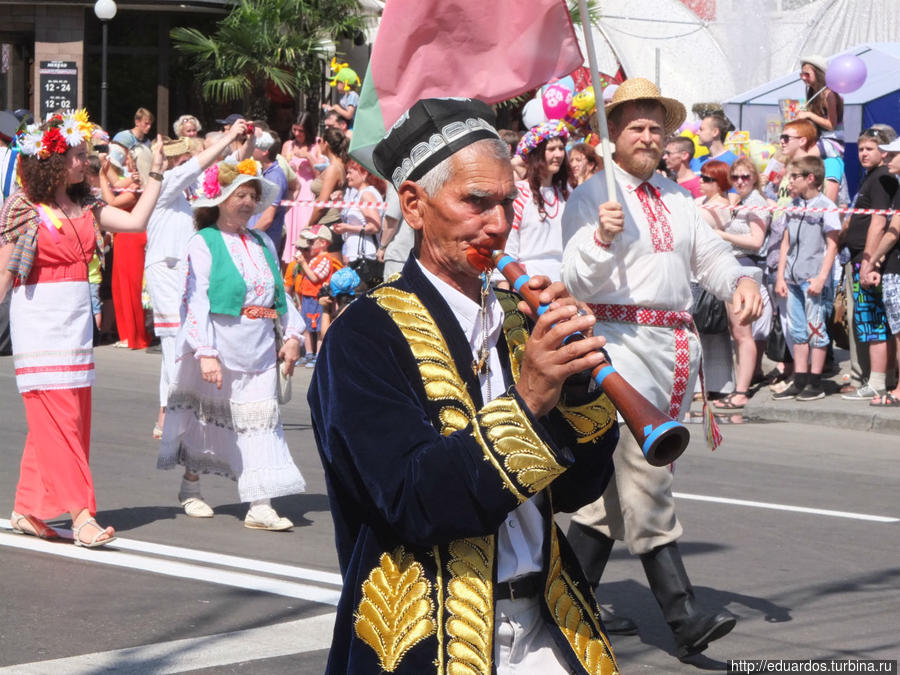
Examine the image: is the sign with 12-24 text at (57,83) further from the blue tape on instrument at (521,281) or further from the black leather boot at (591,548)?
the blue tape on instrument at (521,281)

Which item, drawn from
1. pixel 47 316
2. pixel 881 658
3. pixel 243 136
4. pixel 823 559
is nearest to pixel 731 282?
pixel 881 658

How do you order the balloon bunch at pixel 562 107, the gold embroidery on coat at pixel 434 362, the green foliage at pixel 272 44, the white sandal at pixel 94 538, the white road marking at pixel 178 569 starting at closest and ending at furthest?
1. the gold embroidery on coat at pixel 434 362
2. the white road marking at pixel 178 569
3. the white sandal at pixel 94 538
4. the balloon bunch at pixel 562 107
5. the green foliage at pixel 272 44

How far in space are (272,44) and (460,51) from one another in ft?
67.4

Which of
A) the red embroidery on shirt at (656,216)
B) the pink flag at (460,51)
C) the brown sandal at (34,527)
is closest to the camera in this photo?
the pink flag at (460,51)

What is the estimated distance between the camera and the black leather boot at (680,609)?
557 centimetres

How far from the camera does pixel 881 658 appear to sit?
5.74m

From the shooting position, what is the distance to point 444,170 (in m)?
3.08

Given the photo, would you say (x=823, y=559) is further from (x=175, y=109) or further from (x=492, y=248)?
(x=175, y=109)

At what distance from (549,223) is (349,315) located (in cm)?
703

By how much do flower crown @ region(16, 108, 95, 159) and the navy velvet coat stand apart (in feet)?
15.4

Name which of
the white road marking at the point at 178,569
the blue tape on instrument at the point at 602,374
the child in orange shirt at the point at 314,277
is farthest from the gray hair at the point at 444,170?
the child in orange shirt at the point at 314,277

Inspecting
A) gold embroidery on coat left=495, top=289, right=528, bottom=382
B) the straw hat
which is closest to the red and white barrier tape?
the straw hat

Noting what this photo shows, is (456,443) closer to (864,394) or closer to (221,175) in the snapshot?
(221,175)

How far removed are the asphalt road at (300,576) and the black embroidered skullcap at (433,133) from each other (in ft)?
9.27
